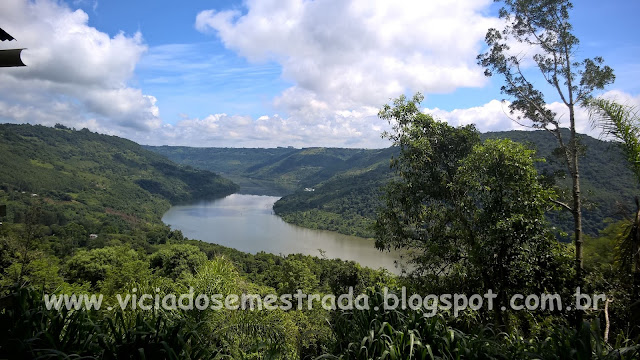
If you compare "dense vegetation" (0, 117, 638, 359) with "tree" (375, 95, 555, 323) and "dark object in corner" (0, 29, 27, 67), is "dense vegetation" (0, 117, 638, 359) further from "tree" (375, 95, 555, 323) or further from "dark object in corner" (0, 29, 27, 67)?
"dark object in corner" (0, 29, 27, 67)

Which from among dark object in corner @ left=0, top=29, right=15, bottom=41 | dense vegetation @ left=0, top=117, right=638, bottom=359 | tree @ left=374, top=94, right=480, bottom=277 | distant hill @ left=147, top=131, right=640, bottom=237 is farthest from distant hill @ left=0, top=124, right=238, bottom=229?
dark object in corner @ left=0, top=29, right=15, bottom=41

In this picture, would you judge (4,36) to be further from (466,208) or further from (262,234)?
(262,234)

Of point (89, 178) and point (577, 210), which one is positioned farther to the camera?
point (89, 178)

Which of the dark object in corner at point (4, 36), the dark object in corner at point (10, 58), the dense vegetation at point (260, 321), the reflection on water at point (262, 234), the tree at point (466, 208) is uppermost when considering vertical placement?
the dark object in corner at point (4, 36)

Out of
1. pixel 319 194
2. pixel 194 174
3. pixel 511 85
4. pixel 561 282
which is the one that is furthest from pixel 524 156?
pixel 194 174

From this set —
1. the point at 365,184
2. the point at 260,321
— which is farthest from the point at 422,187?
the point at 365,184

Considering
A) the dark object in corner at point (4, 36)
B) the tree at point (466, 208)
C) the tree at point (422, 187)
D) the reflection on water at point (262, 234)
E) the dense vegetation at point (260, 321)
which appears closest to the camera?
the dark object in corner at point (4, 36)

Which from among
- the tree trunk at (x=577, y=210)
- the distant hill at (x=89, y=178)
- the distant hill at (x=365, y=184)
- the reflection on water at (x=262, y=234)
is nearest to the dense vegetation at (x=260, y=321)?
the tree trunk at (x=577, y=210)

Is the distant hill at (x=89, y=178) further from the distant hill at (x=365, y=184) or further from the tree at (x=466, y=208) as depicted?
the tree at (x=466, y=208)

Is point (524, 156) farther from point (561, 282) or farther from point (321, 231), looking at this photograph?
point (321, 231)
